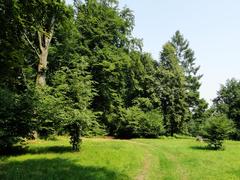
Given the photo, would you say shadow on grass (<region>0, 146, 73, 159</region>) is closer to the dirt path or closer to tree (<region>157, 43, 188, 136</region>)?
the dirt path

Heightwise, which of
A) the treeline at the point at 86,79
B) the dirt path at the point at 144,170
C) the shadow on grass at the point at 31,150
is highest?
the treeline at the point at 86,79

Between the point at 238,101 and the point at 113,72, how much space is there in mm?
36220

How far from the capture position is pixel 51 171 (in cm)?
1499

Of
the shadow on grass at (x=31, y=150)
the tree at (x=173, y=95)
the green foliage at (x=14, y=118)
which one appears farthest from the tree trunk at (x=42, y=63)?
the tree at (x=173, y=95)

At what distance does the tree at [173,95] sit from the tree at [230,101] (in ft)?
50.7

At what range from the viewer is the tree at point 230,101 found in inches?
2705

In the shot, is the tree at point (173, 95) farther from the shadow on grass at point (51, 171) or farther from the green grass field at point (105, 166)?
the shadow on grass at point (51, 171)

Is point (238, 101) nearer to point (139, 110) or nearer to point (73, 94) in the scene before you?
point (139, 110)

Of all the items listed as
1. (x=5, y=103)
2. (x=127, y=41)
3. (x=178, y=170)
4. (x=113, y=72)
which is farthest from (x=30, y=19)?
(x=127, y=41)

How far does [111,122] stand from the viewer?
49500 mm

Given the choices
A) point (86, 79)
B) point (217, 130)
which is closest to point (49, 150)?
point (86, 79)

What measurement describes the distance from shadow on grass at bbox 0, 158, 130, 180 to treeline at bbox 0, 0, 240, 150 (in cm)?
311

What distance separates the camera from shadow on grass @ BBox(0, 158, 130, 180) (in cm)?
1398

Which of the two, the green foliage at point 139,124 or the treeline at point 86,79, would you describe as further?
the green foliage at point 139,124
